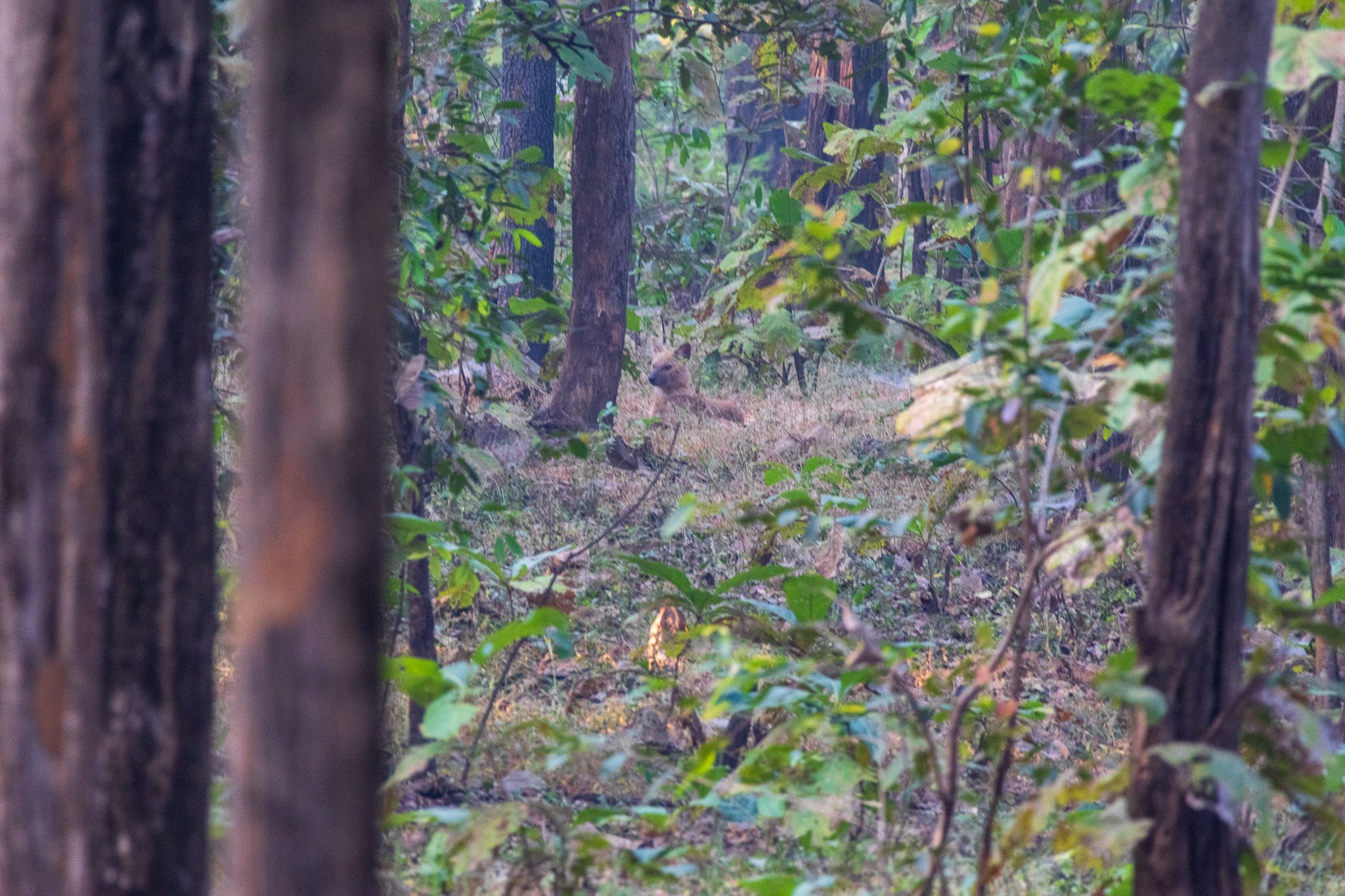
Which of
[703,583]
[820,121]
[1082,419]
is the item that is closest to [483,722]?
[1082,419]

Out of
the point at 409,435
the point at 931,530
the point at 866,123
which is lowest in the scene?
the point at 931,530

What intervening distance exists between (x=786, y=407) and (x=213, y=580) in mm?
9622

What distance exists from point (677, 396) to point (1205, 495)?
878 cm

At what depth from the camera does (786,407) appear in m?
11.0

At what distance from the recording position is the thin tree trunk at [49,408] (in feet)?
4.43

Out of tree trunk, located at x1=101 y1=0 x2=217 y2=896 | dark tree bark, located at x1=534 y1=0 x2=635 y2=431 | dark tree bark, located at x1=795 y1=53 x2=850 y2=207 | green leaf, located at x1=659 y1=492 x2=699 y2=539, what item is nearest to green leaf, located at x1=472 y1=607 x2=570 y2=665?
green leaf, located at x1=659 y1=492 x2=699 y2=539

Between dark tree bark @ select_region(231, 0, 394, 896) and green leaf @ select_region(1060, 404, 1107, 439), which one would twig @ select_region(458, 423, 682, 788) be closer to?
green leaf @ select_region(1060, 404, 1107, 439)

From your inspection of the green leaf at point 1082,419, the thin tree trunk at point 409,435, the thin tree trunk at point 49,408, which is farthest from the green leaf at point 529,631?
the thin tree trunk at point 409,435

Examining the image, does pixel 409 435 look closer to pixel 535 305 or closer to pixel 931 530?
pixel 535 305

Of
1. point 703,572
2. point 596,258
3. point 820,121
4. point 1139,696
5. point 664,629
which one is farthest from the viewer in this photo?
point 820,121

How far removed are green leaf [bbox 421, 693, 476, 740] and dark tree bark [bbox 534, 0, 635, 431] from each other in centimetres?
742

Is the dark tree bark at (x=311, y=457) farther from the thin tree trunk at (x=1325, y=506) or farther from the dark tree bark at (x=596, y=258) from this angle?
the dark tree bark at (x=596, y=258)

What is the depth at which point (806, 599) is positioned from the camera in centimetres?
368

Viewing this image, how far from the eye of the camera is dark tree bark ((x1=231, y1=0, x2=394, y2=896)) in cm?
90
